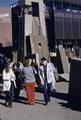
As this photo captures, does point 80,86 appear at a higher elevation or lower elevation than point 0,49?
higher

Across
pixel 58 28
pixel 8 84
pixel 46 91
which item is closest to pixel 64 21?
pixel 58 28

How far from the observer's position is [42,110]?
14977mm

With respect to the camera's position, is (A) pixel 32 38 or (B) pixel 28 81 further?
(A) pixel 32 38

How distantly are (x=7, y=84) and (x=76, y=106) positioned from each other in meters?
2.62

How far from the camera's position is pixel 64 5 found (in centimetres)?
7481

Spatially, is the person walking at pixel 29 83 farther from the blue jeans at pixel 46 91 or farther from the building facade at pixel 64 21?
the building facade at pixel 64 21

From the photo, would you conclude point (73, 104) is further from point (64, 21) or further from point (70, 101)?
point (64, 21)

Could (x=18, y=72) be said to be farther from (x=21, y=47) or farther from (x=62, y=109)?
(x=21, y=47)

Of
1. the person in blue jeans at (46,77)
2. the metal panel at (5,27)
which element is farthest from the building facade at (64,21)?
the person in blue jeans at (46,77)

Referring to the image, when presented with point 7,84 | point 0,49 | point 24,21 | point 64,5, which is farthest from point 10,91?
point 64,5

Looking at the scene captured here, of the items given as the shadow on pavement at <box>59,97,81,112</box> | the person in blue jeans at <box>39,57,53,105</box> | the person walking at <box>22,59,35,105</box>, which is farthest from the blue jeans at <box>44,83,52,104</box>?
the shadow on pavement at <box>59,97,81,112</box>

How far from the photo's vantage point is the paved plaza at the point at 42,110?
13.7 metres

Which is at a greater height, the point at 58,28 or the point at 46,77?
the point at 46,77

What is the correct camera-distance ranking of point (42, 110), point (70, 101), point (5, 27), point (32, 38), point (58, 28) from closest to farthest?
point (42, 110), point (70, 101), point (32, 38), point (5, 27), point (58, 28)
